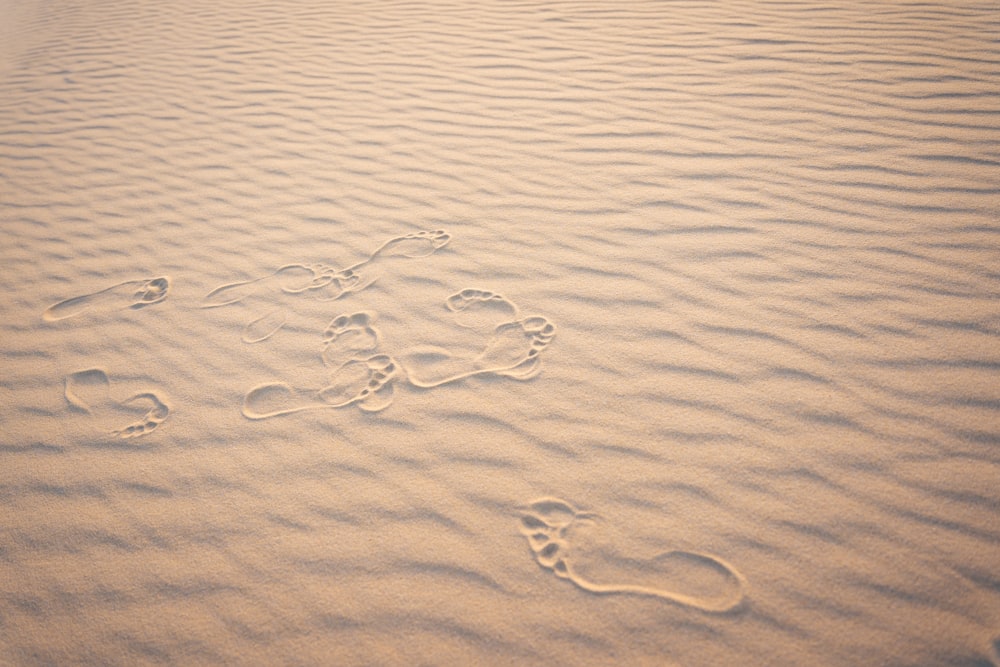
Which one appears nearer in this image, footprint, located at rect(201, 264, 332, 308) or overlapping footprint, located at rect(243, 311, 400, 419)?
overlapping footprint, located at rect(243, 311, 400, 419)

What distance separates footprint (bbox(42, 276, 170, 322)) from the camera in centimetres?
289

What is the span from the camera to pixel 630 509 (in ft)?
6.00

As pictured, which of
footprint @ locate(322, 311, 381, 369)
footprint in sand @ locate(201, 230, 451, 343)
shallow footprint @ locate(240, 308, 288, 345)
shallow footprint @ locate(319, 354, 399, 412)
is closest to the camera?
shallow footprint @ locate(319, 354, 399, 412)

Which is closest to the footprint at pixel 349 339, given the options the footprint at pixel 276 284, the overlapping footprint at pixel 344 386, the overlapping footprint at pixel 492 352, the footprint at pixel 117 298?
the overlapping footprint at pixel 344 386

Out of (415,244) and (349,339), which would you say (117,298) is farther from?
(415,244)

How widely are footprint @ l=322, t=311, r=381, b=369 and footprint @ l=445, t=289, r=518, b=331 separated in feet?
1.17

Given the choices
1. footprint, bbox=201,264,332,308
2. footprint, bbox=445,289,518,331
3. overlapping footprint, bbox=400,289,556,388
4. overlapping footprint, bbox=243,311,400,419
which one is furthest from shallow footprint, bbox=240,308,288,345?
footprint, bbox=445,289,518,331

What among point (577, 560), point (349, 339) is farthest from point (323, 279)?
point (577, 560)

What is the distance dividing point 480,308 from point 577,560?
119cm

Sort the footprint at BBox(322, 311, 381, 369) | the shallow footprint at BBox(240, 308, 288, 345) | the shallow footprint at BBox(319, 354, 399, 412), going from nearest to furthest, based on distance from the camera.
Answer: the shallow footprint at BBox(319, 354, 399, 412) → the footprint at BBox(322, 311, 381, 369) → the shallow footprint at BBox(240, 308, 288, 345)

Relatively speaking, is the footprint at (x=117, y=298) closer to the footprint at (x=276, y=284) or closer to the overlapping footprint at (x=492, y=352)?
the footprint at (x=276, y=284)

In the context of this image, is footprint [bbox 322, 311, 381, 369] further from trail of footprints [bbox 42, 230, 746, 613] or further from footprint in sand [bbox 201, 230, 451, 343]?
footprint in sand [bbox 201, 230, 451, 343]

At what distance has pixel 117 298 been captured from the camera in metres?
2.94

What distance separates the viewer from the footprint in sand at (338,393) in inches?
89.4
